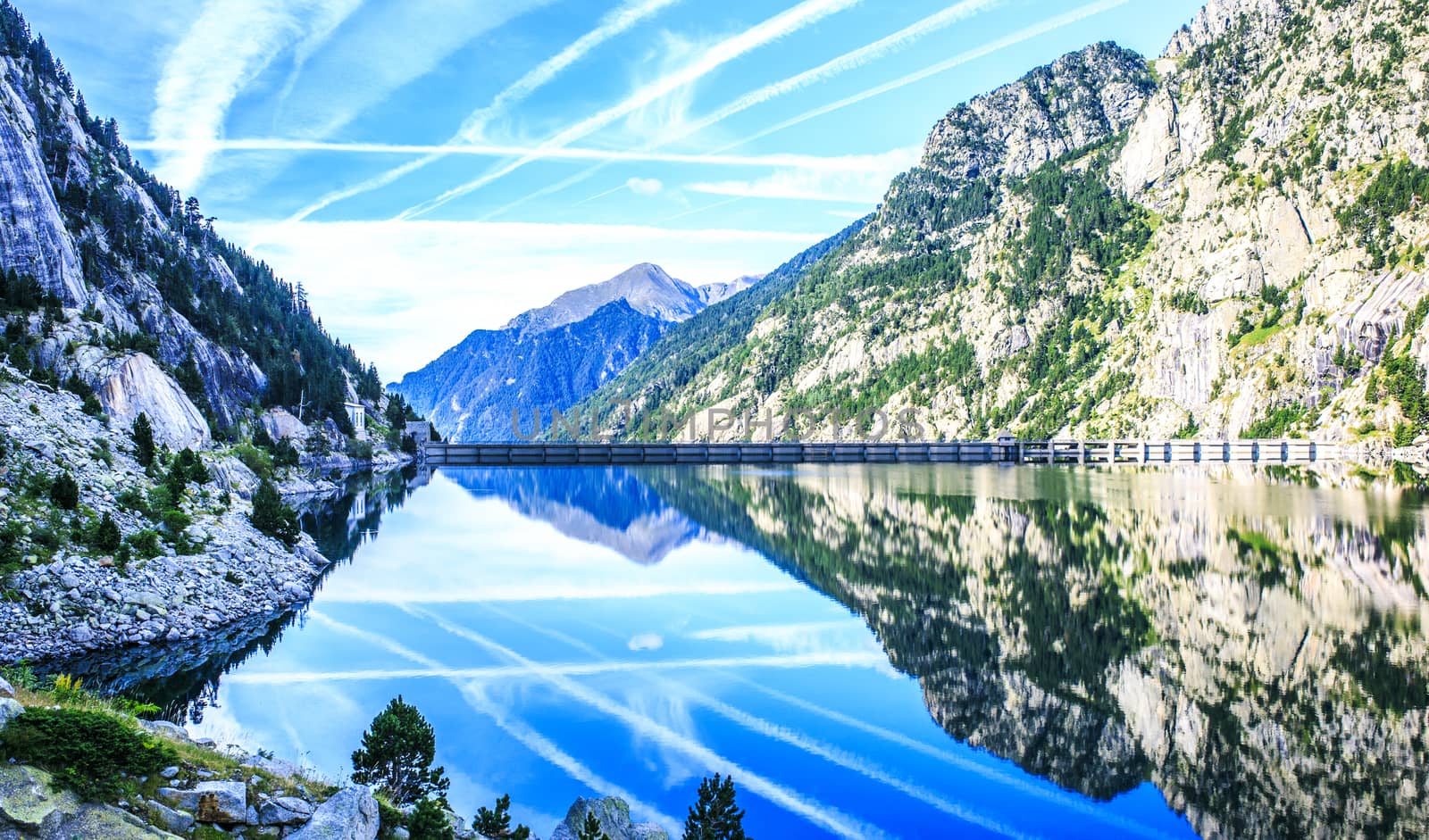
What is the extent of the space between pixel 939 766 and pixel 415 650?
20080 mm

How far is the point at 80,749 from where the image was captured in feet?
38.5

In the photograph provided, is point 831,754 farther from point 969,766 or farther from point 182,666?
point 182,666

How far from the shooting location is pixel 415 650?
33625 millimetres

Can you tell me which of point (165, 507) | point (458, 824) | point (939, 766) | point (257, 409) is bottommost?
point (939, 766)

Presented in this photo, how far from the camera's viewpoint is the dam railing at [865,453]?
491 ft

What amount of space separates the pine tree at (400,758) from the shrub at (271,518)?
30964 millimetres

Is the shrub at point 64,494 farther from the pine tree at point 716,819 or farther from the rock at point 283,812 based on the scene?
the pine tree at point 716,819

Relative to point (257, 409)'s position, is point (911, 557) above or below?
below

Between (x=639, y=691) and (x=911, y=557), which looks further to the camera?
(x=911, y=557)

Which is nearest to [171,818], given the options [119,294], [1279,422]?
[119,294]

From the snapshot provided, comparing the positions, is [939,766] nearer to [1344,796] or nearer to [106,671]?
[1344,796]

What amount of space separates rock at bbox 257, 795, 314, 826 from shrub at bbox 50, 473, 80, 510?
28206 millimetres

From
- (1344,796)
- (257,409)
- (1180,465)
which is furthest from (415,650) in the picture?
(1180,465)

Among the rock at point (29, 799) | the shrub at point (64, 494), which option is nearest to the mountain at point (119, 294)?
the shrub at point (64, 494)
